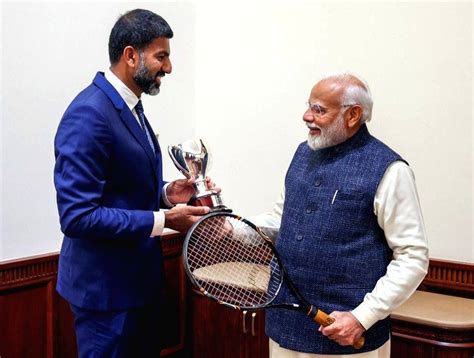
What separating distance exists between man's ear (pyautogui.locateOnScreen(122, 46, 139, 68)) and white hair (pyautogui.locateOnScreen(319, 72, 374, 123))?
20.2 inches

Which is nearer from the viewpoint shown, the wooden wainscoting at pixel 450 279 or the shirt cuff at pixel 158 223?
the shirt cuff at pixel 158 223

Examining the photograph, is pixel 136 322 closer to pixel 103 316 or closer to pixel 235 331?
pixel 103 316

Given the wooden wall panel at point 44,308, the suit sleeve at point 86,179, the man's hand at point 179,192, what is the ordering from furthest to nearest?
the wooden wall panel at point 44,308, the man's hand at point 179,192, the suit sleeve at point 86,179

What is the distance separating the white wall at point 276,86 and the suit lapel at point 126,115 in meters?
0.66

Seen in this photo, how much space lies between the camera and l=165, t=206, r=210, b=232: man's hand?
1.49 meters

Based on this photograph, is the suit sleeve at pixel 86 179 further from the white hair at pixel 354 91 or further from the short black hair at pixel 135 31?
the white hair at pixel 354 91

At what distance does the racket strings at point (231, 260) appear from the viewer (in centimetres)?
151

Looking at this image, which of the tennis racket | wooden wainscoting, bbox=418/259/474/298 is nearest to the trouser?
the tennis racket

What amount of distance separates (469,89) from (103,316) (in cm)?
152

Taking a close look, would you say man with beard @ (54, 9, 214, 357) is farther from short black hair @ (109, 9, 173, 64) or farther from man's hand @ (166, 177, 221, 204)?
man's hand @ (166, 177, 221, 204)

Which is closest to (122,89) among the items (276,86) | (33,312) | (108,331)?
(108,331)

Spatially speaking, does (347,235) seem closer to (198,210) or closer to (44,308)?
(198,210)

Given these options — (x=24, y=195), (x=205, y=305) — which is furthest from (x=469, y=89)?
(x=24, y=195)

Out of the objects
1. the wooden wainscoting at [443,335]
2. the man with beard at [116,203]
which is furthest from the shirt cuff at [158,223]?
the wooden wainscoting at [443,335]
